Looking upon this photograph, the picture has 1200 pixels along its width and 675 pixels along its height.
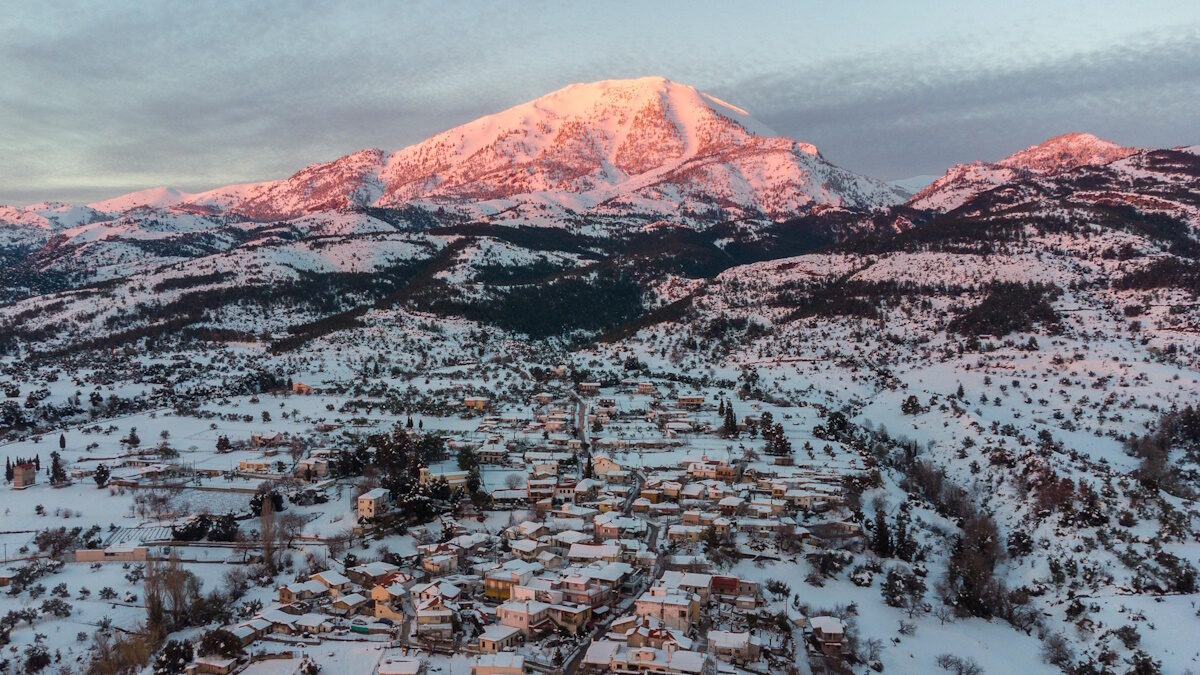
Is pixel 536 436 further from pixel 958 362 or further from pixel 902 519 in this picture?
pixel 958 362

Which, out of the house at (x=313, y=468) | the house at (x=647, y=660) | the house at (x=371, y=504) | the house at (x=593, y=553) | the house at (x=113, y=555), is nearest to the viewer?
the house at (x=647, y=660)

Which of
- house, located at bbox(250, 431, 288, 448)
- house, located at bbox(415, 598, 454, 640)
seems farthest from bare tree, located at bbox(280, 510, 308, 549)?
house, located at bbox(250, 431, 288, 448)

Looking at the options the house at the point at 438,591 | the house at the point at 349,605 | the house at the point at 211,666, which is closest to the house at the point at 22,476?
the house at the point at 349,605

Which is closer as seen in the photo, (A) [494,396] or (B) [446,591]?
(B) [446,591]

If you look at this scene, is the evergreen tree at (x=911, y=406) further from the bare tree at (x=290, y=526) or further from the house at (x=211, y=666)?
the house at (x=211, y=666)

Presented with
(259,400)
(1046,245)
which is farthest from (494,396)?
(1046,245)

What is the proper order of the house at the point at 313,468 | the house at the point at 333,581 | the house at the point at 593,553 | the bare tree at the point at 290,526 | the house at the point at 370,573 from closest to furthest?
the house at the point at 333,581
the house at the point at 370,573
the house at the point at 593,553
the bare tree at the point at 290,526
the house at the point at 313,468
